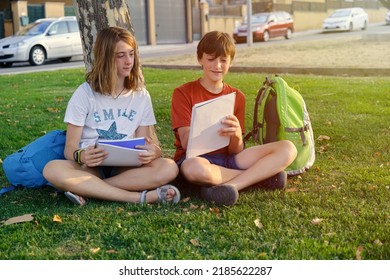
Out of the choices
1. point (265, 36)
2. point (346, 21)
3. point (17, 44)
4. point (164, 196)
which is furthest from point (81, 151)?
point (346, 21)

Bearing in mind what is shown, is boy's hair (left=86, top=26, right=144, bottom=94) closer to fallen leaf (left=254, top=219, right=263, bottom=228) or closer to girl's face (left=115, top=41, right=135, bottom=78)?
girl's face (left=115, top=41, right=135, bottom=78)

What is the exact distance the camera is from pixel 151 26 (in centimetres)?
2805

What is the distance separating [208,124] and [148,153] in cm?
39

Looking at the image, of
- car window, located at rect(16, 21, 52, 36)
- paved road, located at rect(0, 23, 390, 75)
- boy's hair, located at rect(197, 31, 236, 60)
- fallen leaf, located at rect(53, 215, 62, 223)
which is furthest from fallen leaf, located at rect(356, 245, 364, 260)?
car window, located at rect(16, 21, 52, 36)

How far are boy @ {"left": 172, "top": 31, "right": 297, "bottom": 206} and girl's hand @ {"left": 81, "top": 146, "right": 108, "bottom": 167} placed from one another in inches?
19.1

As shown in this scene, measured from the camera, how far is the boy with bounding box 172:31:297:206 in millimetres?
3592

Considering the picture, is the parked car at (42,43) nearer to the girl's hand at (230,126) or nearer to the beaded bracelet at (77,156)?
the beaded bracelet at (77,156)

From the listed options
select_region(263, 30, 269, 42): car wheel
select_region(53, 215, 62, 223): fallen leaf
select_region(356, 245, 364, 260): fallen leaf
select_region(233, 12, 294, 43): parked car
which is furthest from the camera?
select_region(263, 30, 269, 42): car wheel

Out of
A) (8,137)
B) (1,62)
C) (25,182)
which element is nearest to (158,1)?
(1,62)

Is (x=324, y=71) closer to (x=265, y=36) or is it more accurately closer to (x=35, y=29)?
(x=35, y=29)

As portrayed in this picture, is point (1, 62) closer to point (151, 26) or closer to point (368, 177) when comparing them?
point (151, 26)

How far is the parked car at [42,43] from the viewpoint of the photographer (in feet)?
53.2

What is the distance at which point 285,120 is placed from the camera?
4035mm

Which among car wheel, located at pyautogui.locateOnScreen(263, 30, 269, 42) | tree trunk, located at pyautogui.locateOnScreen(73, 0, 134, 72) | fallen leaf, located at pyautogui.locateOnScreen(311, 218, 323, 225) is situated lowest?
car wheel, located at pyautogui.locateOnScreen(263, 30, 269, 42)
